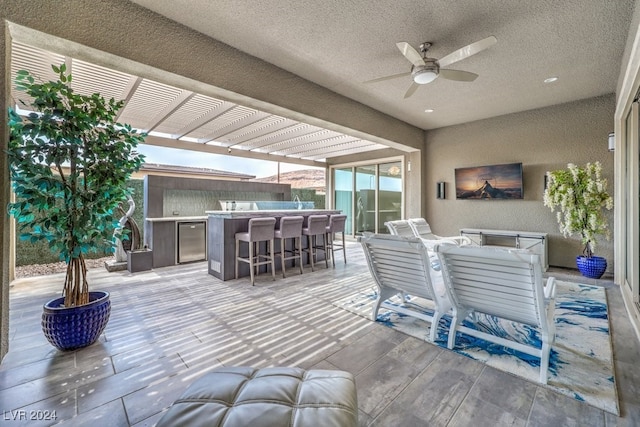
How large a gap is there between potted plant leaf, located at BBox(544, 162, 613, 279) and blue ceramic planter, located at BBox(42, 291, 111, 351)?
6421 millimetres

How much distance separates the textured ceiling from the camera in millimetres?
2578

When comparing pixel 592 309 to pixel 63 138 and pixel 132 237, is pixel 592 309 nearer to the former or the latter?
pixel 63 138

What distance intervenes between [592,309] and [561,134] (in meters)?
3.48

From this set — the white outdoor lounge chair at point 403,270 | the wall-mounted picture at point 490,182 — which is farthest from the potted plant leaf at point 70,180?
the wall-mounted picture at point 490,182

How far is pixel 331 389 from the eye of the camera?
1236 millimetres

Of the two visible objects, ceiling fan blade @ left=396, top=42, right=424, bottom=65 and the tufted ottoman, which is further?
ceiling fan blade @ left=396, top=42, right=424, bottom=65

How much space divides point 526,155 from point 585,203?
1.49 m

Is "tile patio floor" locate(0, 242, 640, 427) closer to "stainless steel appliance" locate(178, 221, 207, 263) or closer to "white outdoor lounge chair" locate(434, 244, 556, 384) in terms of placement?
"white outdoor lounge chair" locate(434, 244, 556, 384)

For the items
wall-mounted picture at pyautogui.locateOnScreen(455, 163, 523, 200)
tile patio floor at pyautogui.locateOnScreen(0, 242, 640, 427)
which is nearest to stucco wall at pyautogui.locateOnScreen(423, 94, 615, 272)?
wall-mounted picture at pyautogui.locateOnScreen(455, 163, 523, 200)

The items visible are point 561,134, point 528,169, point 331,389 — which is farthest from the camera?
point 528,169

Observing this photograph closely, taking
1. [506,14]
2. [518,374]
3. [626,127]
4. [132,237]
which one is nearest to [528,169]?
[626,127]

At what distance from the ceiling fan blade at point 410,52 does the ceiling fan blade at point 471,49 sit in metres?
0.24

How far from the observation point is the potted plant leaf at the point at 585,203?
435 centimetres

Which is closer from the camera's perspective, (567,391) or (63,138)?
(567,391)
